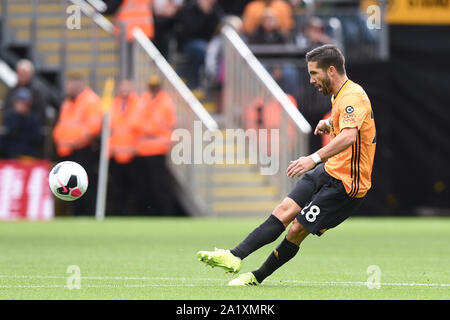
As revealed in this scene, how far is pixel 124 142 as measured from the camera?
22.5 meters

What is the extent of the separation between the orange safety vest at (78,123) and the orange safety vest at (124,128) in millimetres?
311

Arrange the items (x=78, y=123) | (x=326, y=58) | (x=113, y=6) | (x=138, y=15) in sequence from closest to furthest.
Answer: (x=326, y=58)
(x=78, y=123)
(x=113, y=6)
(x=138, y=15)

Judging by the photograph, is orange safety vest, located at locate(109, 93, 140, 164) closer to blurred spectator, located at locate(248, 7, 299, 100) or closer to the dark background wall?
blurred spectator, located at locate(248, 7, 299, 100)

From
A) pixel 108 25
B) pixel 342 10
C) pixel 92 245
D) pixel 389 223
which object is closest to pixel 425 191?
pixel 389 223

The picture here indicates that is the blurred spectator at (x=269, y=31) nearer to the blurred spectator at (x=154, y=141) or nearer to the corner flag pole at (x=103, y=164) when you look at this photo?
the blurred spectator at (x=154, y=141)

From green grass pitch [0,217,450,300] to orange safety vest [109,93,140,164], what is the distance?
1942 mm

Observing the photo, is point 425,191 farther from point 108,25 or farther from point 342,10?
point 108,25

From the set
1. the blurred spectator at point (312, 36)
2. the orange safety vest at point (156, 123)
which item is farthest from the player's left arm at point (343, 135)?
the blurred spectator at point (312, 36)

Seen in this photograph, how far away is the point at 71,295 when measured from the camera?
29.0 feet

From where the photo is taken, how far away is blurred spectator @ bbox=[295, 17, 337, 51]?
22453 millimetres

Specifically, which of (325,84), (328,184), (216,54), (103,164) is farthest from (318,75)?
(216,54)

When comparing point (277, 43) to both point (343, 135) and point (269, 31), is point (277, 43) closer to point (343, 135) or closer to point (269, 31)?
point (269, 31)

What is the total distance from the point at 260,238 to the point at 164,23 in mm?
14735

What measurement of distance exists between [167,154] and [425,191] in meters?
5.07
